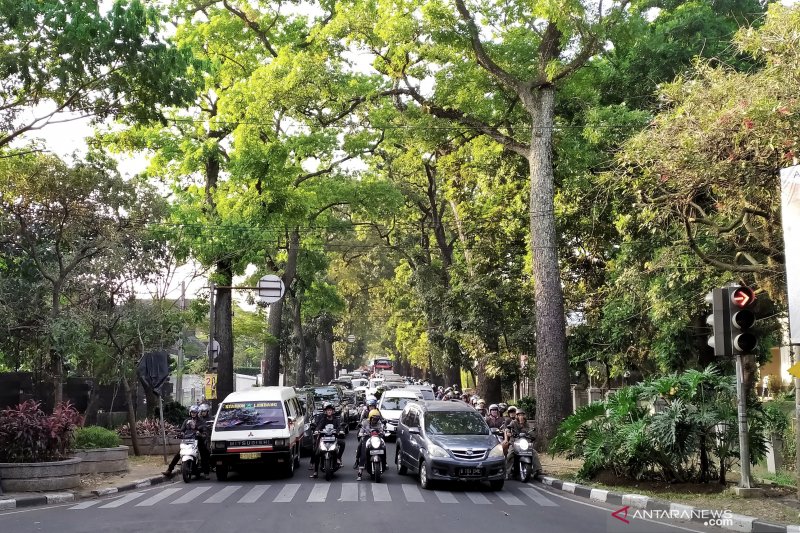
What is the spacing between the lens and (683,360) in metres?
23.9

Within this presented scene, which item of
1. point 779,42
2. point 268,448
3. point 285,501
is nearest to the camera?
point 779,42

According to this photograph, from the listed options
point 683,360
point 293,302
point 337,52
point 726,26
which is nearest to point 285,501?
point 683,360

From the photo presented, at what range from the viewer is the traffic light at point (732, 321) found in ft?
38.6

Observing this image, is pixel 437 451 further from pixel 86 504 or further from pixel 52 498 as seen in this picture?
pixel 52 498

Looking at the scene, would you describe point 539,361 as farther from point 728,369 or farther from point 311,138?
point 311,138

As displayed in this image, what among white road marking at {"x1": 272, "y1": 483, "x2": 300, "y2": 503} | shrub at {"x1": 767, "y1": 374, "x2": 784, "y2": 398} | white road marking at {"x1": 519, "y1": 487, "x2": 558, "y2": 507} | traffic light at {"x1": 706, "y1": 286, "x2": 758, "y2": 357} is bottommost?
white road marking at {"x1": 519, "y1": 487, "x2": 558, "y2": 507}

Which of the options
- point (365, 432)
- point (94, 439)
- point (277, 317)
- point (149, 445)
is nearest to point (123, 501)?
point (94, 439)

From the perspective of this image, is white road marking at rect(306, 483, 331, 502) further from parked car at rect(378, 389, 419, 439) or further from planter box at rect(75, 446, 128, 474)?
parked car at rect(378, 389, 419, 439)

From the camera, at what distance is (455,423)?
52.5 ft

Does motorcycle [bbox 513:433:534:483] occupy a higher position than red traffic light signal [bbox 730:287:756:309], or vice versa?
red traffic light signal [bbox 730:287:756:309]

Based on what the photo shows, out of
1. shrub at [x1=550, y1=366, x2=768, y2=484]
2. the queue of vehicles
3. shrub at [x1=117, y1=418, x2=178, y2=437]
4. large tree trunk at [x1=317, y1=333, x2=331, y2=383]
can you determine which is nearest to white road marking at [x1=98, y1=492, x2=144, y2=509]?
the queue of vehicles

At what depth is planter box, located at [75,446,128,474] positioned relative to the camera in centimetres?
1614

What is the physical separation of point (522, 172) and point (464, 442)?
52.1 feet

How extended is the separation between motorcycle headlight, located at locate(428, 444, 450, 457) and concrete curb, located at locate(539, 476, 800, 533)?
2583 mm
